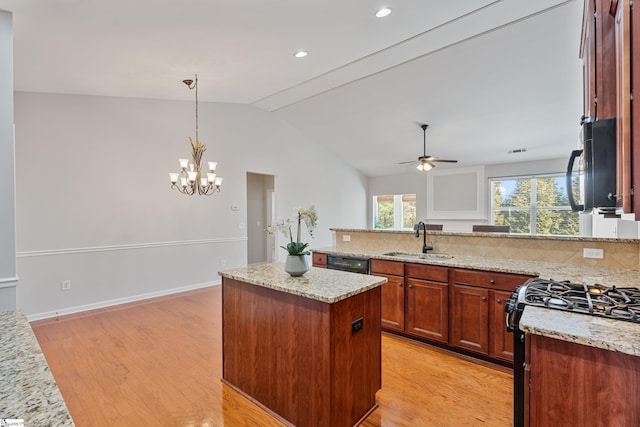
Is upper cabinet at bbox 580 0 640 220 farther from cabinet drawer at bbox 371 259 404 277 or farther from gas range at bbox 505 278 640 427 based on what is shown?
cabinet drawer at bbox 371 259 404 277

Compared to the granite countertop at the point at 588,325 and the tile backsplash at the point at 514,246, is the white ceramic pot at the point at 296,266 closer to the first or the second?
the granite countertop at the point at 588,325

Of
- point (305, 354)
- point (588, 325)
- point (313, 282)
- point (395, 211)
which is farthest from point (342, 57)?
point (395, 211)

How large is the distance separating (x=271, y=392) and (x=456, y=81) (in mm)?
4537

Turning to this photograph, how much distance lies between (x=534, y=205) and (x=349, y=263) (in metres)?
5.68

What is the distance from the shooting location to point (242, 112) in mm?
5957

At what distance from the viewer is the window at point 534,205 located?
6.76m

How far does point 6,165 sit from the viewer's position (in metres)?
2.21

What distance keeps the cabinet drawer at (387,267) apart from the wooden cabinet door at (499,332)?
83 centimetres

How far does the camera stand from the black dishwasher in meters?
3.51

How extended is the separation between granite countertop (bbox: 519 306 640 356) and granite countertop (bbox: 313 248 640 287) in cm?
87

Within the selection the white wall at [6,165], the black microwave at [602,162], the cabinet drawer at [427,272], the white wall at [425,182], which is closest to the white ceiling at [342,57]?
the white wall at [6,165]

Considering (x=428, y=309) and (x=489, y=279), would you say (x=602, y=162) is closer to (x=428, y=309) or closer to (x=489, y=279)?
(x=489, y=279)

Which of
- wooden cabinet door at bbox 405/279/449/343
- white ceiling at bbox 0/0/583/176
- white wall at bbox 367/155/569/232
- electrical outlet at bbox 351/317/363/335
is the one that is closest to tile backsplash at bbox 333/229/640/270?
wooden cabinet door at bbox 405/279/449/343

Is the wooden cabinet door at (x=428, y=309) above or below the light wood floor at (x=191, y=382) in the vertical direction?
above
